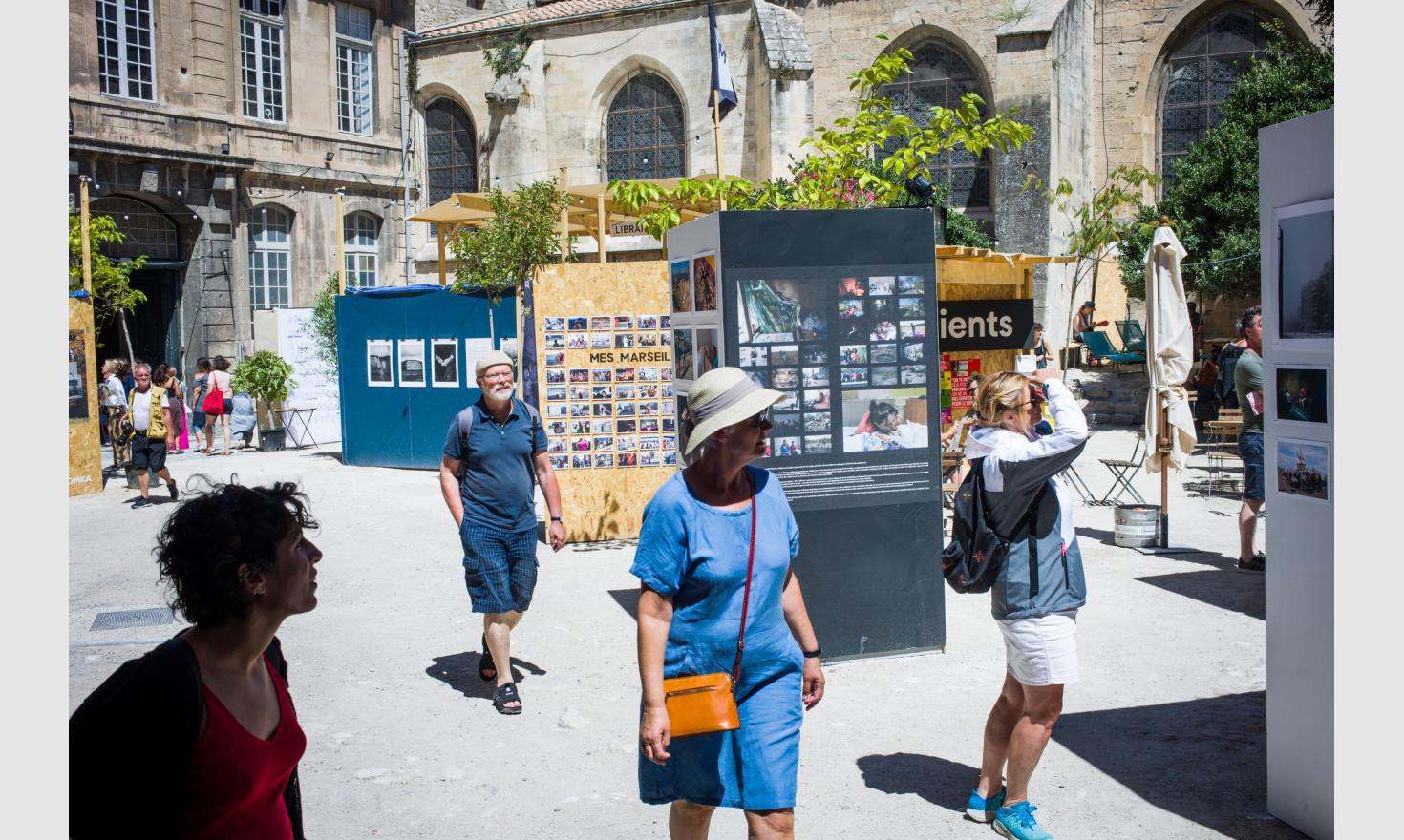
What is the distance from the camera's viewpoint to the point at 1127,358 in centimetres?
2331

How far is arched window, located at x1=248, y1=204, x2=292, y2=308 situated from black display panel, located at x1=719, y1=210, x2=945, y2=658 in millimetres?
25063

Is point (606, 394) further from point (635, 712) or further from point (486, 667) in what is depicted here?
point (635, 712)

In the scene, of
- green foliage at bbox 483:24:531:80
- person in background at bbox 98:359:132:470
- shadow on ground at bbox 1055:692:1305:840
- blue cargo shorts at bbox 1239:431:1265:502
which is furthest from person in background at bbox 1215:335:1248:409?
green foliage at bbox 483:24:531:80

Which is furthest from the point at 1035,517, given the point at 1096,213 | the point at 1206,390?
the point at 1096,213

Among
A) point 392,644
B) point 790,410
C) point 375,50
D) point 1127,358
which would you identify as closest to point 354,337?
point 392,644


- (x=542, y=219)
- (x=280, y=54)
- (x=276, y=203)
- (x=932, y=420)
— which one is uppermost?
(x=280, y=54)

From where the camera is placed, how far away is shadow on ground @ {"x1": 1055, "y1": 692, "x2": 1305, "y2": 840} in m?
4.86

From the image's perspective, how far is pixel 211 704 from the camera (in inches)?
93.4

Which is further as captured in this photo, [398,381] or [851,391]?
[398,381]

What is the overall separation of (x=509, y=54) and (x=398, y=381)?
16.6 m

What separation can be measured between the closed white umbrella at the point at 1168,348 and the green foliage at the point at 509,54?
24736mm

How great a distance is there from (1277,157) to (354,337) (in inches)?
600

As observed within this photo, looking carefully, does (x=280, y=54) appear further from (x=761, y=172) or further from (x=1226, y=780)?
(x=1226, y=780)

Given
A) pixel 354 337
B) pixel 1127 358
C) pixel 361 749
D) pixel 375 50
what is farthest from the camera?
pixel 375 50
